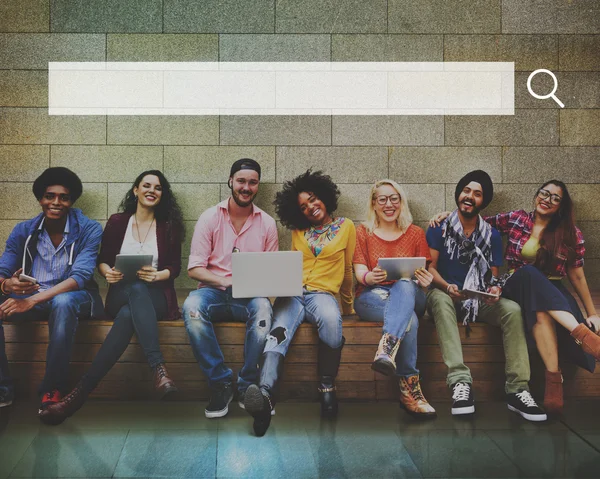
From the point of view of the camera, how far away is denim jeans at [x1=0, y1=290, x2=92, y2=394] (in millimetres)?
2979

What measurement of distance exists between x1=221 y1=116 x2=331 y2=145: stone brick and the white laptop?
1.64 meters

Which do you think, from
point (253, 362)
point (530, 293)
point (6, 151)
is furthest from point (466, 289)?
point (6, 151)

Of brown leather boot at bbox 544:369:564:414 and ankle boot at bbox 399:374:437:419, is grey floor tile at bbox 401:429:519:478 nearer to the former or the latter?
ankle boot at bbox 399:374:437:419

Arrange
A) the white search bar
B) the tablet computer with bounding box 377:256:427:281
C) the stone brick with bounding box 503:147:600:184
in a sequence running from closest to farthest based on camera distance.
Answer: the tablet computer with bounding box 377:256:427:281
the white search bar
the stone brick with bounding box 503:147:600:184

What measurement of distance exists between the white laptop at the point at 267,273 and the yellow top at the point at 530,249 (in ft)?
5.11

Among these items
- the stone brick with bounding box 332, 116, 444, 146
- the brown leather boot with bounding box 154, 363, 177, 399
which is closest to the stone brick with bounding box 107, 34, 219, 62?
the stone brick with bounding box 332, 116, 444, 146

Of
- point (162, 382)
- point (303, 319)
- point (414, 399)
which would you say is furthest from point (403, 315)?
point (162, 382)

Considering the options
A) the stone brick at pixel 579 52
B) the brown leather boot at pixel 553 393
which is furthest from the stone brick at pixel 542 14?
the brown leather boot at pixel 553 393

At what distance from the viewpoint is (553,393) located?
3.09m

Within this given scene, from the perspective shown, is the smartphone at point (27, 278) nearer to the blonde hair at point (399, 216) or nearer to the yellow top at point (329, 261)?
the yellow top at point (329, 261)

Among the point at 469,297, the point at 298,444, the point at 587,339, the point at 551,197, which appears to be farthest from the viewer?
the point at 551,197

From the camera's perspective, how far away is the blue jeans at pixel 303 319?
3.02 metres

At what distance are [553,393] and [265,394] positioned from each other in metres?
1.55

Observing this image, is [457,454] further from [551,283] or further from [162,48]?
[162,48]
